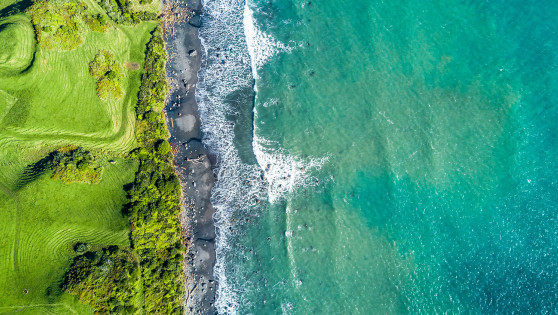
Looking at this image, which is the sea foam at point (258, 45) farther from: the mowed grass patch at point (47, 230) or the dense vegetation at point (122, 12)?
the mowed grass patch at point (47, 230)

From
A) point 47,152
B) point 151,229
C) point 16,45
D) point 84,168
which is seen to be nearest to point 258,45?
point 84,168

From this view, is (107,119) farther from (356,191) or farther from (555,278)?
(555,278)

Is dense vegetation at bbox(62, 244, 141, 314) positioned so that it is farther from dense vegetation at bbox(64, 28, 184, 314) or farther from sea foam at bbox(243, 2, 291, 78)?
sea foam at bbox(243, 2, 291, 78)

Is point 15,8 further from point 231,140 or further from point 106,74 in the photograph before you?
point 231,140

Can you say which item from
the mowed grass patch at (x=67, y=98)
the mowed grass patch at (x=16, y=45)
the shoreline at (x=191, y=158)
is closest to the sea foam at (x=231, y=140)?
the shoreline at (x=191, y=158)

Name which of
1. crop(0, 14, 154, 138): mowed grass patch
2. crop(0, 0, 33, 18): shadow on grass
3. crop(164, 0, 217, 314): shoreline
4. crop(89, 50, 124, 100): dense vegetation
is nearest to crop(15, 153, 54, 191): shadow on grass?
crop(0, 14, 154, 138): mowed grass patch

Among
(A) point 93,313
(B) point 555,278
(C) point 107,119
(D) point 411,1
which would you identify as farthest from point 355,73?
(A) point 93,313
